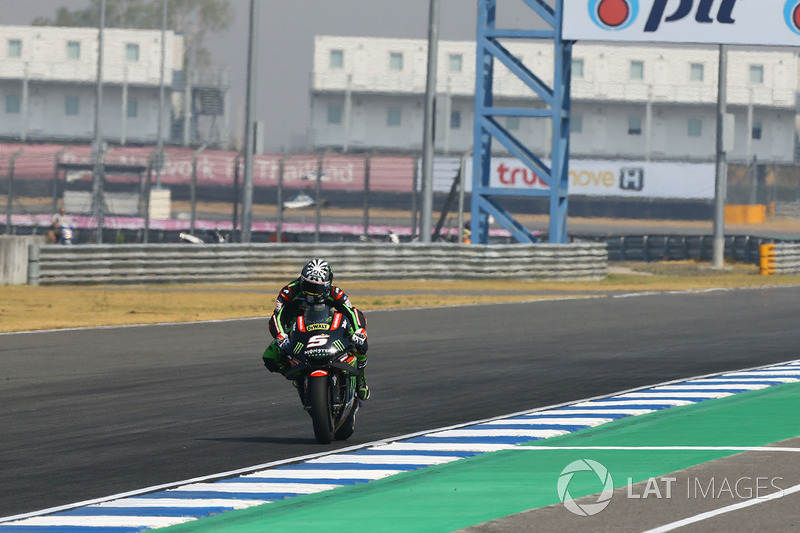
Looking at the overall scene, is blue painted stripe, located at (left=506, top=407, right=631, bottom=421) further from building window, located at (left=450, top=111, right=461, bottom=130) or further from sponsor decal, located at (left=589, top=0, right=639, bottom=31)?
building window, located at (left=450, top=111, right=461, bottom=130)

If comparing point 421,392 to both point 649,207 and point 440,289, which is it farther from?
point 649,207

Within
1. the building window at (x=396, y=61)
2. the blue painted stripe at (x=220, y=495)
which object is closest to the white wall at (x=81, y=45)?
the building window at (x=396, y=61)

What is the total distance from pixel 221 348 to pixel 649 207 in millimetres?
56580

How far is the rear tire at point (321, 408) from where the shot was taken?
10055 millimetres

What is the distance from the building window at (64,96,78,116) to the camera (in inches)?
3770

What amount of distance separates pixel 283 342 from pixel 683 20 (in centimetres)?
2650

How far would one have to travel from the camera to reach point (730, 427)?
11422 mm

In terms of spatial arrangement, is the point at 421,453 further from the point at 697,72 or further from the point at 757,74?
the point at 757,74

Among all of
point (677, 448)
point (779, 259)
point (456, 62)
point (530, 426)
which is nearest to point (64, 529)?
point (677, 448)

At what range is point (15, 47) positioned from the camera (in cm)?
10175

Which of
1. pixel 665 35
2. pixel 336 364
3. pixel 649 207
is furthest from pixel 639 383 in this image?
pixel 649 207

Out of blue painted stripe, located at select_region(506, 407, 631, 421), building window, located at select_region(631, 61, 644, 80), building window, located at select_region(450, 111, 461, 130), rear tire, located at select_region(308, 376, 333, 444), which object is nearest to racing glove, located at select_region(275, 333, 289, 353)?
rear tire, located at select_region(308, 376, 333, 444)

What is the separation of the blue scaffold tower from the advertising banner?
33.7 m

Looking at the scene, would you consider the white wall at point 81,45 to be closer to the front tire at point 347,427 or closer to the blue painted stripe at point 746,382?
the blue painted stripe at point 746,382
